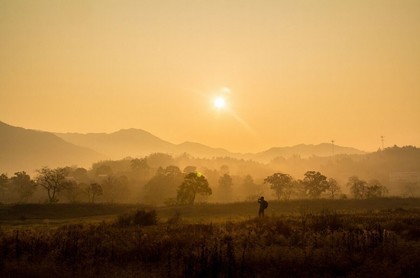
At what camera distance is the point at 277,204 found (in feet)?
252

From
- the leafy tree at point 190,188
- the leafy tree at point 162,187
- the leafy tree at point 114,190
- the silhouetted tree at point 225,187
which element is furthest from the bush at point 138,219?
the silhouetted tree at point 225,187

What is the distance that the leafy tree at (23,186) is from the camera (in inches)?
5136

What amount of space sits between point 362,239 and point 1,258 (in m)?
16.5

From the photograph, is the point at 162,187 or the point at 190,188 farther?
the point at 162,187

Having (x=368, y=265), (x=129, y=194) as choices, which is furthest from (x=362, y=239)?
(x=129, y=194)

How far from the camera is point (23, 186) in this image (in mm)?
137375

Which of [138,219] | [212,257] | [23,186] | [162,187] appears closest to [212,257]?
[212,257]

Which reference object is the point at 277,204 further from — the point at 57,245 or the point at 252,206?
the point at 57,245

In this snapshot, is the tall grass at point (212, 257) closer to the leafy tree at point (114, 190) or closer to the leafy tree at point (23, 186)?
the leafy tree at point (23, 186)

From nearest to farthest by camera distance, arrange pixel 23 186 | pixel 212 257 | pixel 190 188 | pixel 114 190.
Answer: pixel 212 257
pixel 190 188
pixel 23 186
pixel 114 190

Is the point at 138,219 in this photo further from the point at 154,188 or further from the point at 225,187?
the point at 225,187

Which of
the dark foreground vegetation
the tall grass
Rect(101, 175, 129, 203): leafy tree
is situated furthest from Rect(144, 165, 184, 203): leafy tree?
the tall grass

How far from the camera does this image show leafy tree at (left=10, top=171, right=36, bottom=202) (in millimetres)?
130450

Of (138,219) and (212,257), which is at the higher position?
(138,219)
